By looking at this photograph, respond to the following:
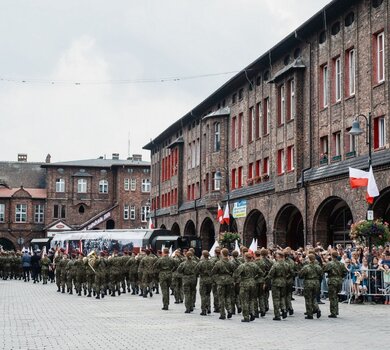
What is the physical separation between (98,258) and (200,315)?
9436 millimetres

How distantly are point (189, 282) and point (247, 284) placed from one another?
2786 mm

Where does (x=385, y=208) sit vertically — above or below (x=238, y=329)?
above

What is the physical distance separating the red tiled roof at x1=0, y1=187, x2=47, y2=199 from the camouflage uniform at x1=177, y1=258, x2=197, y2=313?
2733 inches

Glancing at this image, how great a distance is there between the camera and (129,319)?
63.0 feet

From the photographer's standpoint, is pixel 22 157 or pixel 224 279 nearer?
pixel 224 279

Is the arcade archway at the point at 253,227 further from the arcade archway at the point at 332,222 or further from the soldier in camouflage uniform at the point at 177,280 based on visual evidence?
the soldier in camouflage uniform at the point at 177,280

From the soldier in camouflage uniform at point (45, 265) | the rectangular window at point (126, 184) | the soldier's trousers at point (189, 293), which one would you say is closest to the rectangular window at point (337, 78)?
the soldier's trousers at point (189, 293)

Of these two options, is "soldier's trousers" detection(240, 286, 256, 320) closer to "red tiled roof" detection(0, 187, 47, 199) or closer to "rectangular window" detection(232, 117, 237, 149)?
"rectangular window" detection(232, 117, 237, 149)

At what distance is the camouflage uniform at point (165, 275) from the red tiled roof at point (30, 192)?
67.0 meters

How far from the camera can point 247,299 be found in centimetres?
1875

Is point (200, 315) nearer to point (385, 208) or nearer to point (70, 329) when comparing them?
point (70, 329)

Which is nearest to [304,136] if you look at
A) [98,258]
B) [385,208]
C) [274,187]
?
[274,187]

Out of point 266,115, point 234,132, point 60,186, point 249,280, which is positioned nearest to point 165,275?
point 249,280

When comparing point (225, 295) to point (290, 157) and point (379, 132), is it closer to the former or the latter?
point (379, 132)
